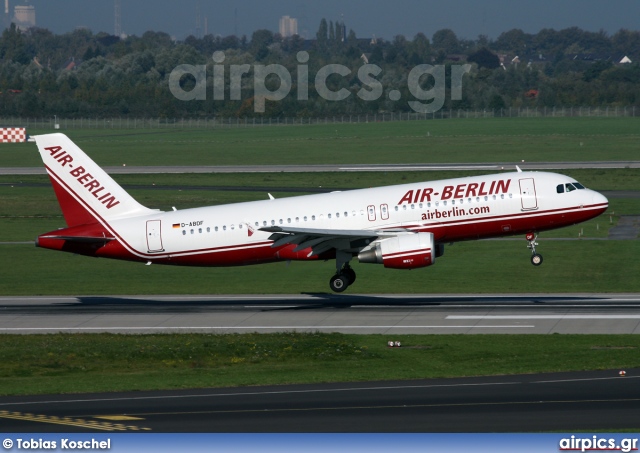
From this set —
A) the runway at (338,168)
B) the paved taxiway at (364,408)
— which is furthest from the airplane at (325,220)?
the runway at (338,168)

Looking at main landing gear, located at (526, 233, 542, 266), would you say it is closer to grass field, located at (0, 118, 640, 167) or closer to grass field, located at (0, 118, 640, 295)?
grass field, located at (0, 118, 640, 295)

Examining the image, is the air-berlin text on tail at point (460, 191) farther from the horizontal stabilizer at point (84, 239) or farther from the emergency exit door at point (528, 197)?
the horizontal stabilizer at point (84, 239)

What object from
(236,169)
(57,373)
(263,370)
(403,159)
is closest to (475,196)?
(263,370)

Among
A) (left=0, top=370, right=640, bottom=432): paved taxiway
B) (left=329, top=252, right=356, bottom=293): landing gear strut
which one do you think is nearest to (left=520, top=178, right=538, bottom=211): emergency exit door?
(left=329, top=252, right=356, bottom=293): landing gear strut

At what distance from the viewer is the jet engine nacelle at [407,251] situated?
52.0 m

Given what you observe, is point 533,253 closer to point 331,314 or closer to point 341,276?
point 341,276

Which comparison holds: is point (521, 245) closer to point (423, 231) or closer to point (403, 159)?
point (423, 231)

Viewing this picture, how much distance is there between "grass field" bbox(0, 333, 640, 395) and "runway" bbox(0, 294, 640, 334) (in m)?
2.74

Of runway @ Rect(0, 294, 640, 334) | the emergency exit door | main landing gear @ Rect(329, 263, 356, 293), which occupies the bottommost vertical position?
runway @ Rect(0, 294, 640, 334)

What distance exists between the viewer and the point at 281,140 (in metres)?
190

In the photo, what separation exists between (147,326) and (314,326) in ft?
26.0

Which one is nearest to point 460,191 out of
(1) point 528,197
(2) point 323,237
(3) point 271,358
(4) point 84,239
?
(1) point 528,197

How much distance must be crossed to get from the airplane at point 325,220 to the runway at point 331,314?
2.50 metres

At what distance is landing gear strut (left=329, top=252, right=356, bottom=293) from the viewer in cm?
5484
